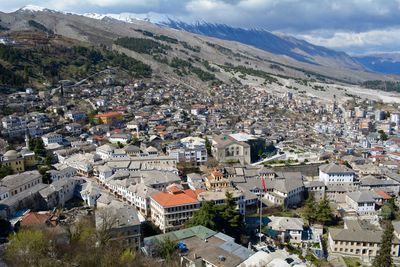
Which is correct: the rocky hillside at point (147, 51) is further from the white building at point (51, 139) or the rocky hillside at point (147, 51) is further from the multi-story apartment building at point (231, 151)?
the multi-story apartment building at point (231, 151)

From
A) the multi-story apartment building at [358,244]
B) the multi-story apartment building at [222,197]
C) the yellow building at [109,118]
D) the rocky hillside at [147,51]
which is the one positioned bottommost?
the multi-story apartment building at [358,244]

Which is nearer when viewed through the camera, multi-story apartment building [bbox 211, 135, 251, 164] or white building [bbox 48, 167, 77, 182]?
white building [bbox 48, 167, 77, 182]

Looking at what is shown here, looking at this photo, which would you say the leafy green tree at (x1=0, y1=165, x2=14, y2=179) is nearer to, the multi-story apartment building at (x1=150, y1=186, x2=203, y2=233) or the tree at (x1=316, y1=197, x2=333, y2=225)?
the multi-story apartment building at (x1=150, y1=186, x2=203, y2=233)

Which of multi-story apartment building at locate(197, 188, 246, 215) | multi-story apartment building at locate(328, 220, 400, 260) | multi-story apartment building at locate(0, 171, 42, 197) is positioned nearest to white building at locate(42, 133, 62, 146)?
multi-story apartment building at locate(0, 171, 42, 197)

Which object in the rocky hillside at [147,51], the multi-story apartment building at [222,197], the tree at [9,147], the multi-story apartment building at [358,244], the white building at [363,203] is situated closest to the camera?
the multi-story apartment building at [358,244]

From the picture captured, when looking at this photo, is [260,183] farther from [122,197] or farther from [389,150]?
[389,150]

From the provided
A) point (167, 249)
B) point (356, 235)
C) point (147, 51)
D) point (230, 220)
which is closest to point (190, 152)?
point (230, 220)

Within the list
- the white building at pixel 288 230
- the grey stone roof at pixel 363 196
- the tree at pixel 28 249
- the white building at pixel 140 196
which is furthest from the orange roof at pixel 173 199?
the grey stone roof at pixel 363 196
